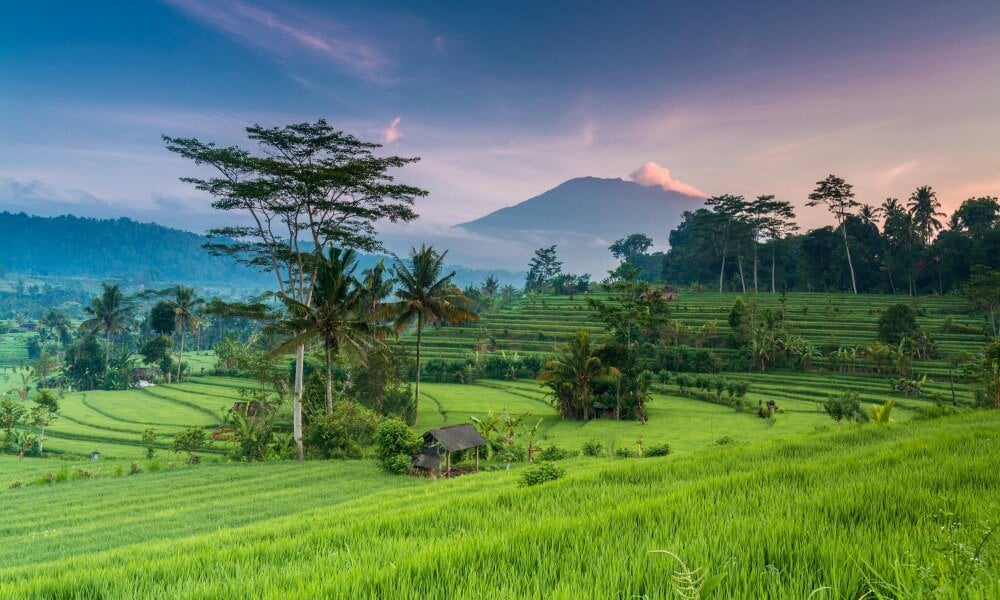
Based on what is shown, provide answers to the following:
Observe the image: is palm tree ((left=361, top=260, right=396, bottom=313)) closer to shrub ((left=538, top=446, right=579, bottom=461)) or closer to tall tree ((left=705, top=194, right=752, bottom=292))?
shrub ((left=538, top=446, right=579, bottom=461))

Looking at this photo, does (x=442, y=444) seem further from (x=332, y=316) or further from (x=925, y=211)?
(x=925, y=211)

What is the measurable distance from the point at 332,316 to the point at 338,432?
5.76 metres

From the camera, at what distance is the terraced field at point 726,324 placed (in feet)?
147

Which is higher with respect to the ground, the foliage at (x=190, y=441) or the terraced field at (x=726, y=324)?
the terraced field at (x=726, y=324)

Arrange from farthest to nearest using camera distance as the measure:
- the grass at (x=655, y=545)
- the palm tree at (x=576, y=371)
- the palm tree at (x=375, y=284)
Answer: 1. the palm tree at (x=576, y=371)
2. the palm tree at (x=375, y=284)
3. the grass at (x=655, y=545)

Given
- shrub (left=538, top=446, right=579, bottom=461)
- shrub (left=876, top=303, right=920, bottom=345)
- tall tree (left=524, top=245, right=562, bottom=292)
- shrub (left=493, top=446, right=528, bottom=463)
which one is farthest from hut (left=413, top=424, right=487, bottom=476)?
tall tree (left=524, top=245, right=562, bottom=292)

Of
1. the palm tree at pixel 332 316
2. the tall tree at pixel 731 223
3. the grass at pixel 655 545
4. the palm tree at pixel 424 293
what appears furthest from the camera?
the tall tree at pixel 731 223

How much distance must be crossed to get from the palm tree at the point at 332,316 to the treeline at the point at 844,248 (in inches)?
1981

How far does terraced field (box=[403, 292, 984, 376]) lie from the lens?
44.8 metres

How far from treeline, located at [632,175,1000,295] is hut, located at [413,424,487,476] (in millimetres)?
48042

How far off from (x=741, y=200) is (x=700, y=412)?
53707 mm

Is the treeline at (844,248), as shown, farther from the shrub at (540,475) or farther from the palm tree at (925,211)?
the shrub at (540,475)

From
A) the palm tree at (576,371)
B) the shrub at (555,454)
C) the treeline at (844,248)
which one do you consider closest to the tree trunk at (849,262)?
the treeline at (844,248)

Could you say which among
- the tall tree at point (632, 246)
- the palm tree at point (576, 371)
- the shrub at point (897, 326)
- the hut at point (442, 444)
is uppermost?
the tall tree at point (632, 246)
